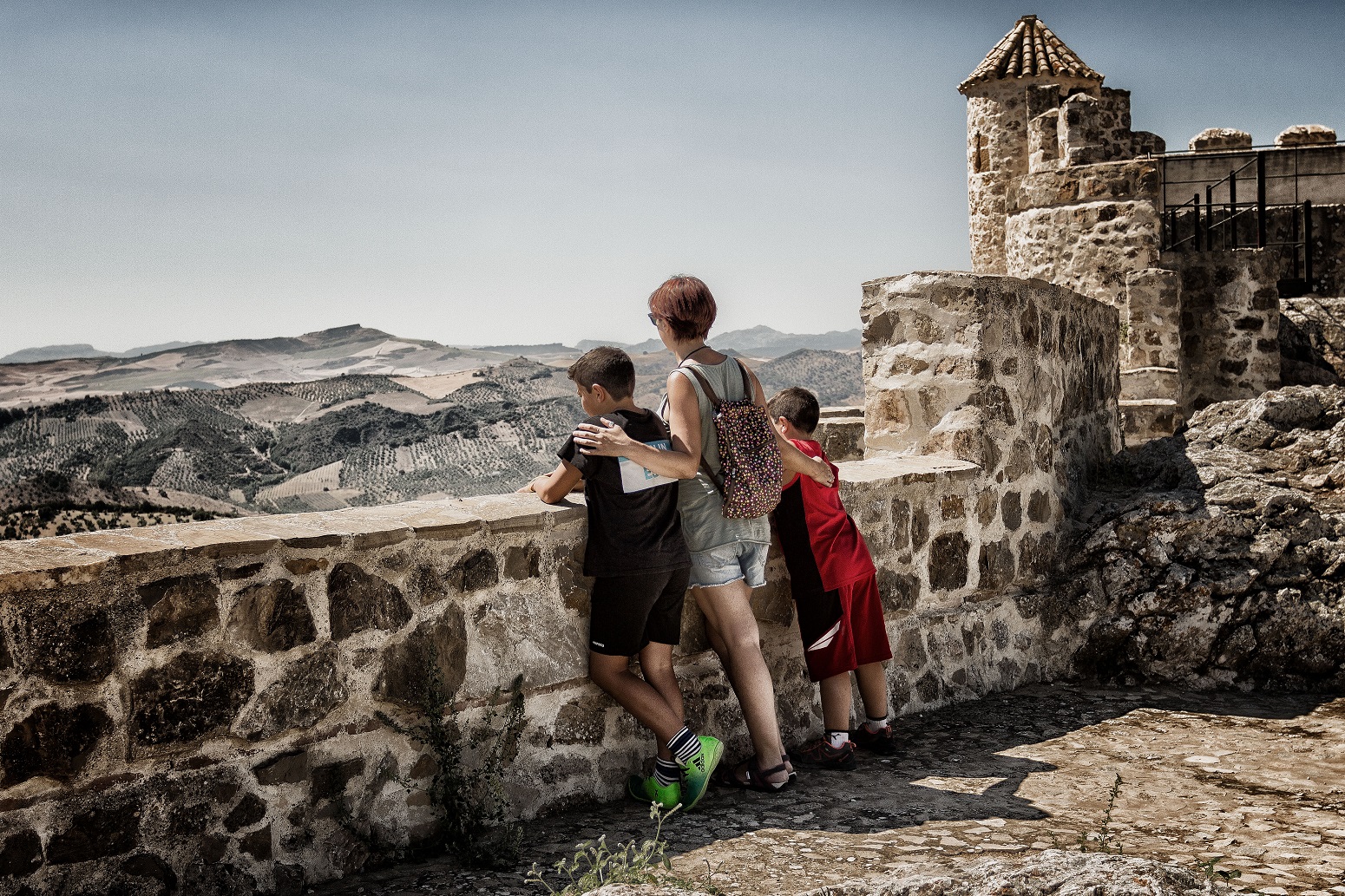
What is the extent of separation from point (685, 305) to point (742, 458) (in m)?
0.52

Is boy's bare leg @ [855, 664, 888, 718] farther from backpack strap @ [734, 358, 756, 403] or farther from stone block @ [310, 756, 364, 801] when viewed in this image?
stone block @ [310, 756, 364, 801]

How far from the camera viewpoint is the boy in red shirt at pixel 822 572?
4109 millimetres

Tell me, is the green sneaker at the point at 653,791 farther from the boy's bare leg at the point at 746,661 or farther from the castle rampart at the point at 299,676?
the boy's bare leg at the point at 746,661

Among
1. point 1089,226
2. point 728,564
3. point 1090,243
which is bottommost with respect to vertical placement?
point 728,564

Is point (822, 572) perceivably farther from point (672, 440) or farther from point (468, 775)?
point (468, 775)

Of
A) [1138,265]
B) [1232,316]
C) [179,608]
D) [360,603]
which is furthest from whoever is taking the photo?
[1232,316]

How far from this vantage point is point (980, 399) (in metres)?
5.11

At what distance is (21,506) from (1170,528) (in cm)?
1956

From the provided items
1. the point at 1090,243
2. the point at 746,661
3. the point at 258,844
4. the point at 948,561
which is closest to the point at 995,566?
the point at 948,561

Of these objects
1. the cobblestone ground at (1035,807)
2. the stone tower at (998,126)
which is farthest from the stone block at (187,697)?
the stone tower at (998,126)

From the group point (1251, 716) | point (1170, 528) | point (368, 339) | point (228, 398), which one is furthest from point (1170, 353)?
point (368, 339)

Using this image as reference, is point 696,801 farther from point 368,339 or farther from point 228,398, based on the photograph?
point 368,339

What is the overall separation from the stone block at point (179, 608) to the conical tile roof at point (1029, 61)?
1738 centimetres

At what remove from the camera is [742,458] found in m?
3.62
